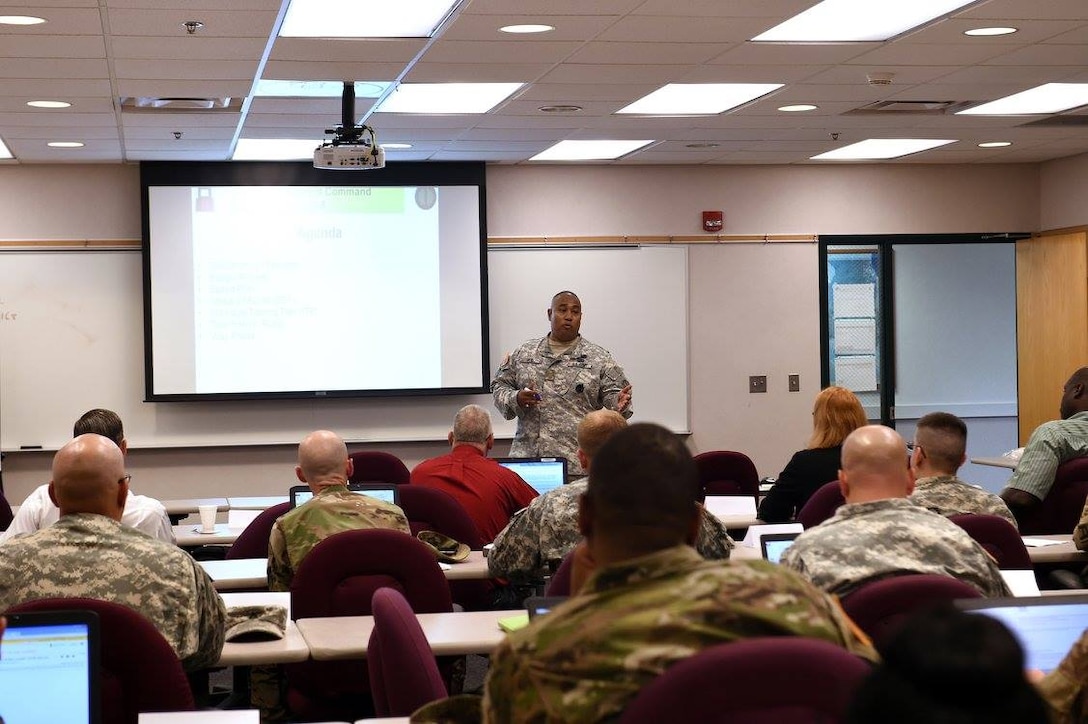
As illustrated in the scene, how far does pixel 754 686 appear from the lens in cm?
149

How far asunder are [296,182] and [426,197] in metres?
0.94

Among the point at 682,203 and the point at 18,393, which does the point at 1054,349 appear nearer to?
the point at 682,203

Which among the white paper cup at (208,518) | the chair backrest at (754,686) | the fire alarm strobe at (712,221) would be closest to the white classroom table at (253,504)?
the white paper cup at (208,518)

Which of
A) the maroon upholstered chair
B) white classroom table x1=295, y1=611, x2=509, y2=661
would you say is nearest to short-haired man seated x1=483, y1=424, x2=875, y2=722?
white classroom table x1=295, y1=611, x2=509, y2=661

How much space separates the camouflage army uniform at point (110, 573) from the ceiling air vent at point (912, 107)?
5674mm

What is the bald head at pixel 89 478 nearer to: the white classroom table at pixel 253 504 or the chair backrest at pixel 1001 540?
the chair backrest at pixel 1001 540

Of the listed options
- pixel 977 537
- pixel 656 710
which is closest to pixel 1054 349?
pixel 977 537

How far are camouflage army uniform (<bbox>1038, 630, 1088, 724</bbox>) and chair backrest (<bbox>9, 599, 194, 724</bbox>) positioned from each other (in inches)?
65.3

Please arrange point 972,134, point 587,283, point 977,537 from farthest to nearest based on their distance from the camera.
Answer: point 587,283
point 972,134
point 977,537

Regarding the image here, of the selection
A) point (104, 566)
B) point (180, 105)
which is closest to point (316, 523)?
point (104, 566)

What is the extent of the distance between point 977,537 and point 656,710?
294cm

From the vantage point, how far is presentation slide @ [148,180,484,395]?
923 centimetres

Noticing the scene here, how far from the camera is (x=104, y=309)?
30.5 feet

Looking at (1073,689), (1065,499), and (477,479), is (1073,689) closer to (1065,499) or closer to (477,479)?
(477,479)
